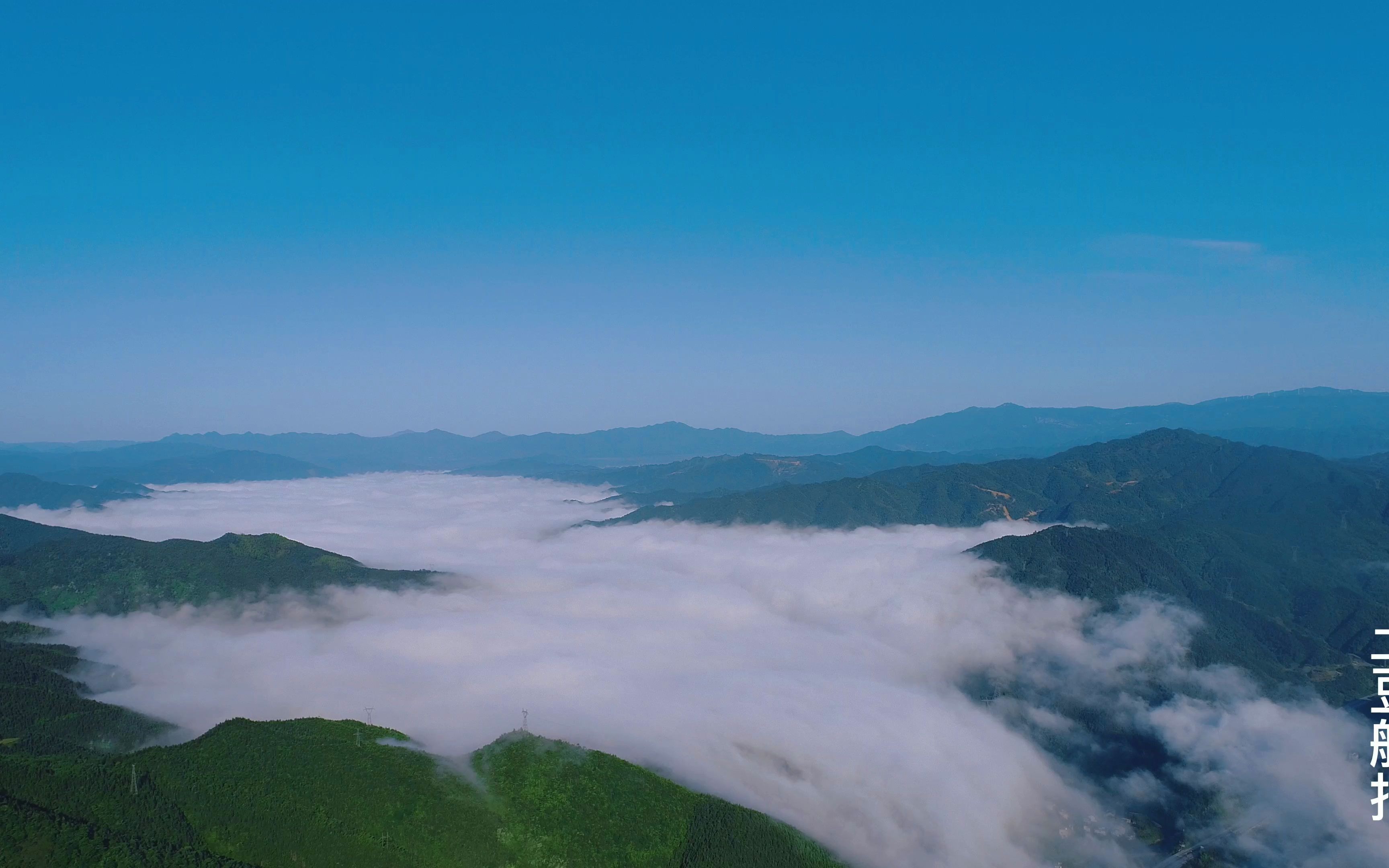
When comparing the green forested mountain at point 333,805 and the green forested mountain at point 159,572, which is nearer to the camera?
the green forested mountain at point 333,805

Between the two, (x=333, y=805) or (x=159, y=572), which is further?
(x=159, y=572)

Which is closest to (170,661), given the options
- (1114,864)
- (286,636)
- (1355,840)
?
(286,636)

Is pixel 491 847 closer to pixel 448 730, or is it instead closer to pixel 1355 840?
pixel 448 730

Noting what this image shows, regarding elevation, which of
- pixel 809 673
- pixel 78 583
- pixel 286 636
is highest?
pixel 78 583

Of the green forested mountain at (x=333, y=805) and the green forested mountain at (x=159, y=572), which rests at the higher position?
the green forested mountain at (x=159, y=572)

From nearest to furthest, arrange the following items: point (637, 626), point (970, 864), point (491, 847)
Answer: point (491, 847), point (970, 864), point (637, 626)
